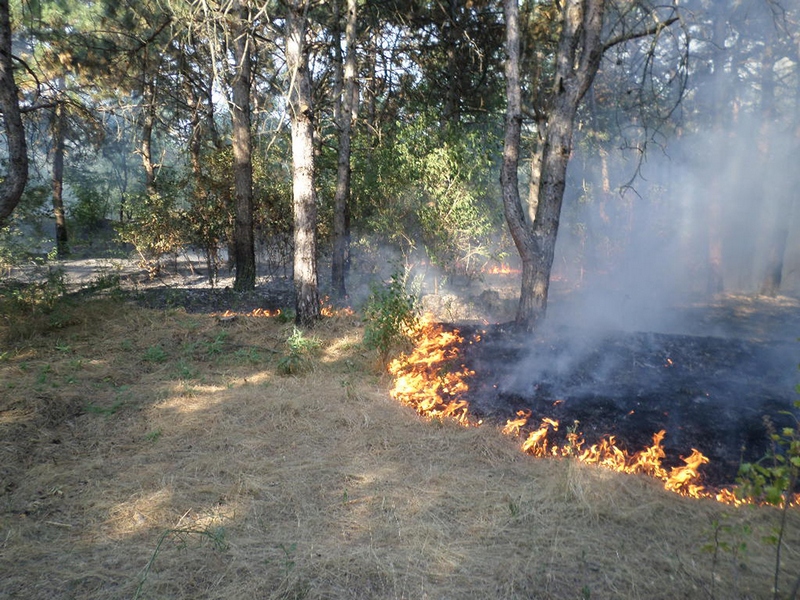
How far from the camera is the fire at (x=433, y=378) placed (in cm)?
512

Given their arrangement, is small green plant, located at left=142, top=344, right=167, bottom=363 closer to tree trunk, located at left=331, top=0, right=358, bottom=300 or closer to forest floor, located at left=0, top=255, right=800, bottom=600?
forest floor, located at left=0, top=255, right=800, bottom=600

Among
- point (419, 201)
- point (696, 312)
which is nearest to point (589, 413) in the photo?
point (419, 201)

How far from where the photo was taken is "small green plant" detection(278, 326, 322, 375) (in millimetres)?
5945

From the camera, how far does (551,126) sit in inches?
271

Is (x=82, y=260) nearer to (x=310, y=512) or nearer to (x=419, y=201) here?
(x=419, y=201)

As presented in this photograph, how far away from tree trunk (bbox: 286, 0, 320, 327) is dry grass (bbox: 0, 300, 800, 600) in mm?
2436

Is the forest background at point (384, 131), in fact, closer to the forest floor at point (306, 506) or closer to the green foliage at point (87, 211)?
the green foliage at point (87, 211)

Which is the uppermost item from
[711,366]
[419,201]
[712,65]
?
[712,65]

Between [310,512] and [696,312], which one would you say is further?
[696,312]

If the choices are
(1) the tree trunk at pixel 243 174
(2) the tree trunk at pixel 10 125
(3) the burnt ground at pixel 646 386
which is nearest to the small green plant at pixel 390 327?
(3) the burnt ground at pixel 646 386

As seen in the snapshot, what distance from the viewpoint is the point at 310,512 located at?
329 centimetres

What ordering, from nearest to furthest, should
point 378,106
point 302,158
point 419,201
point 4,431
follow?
1. point 4,431
2. point 302,158
3. point 419,201
4. point 378,106

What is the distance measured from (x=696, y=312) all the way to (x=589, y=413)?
27.2 feet

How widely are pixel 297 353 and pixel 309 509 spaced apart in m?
3.10
